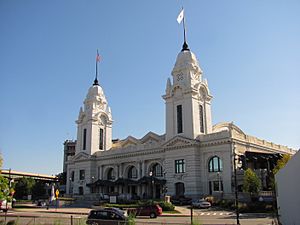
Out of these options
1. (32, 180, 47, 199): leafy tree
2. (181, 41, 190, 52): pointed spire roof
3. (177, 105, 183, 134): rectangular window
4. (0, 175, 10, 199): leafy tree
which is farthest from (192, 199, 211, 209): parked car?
(32, 180, 47, 199): leafy tree

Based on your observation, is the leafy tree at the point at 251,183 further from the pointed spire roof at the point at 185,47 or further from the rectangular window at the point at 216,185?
the pointed spire roof at the point at 185,47

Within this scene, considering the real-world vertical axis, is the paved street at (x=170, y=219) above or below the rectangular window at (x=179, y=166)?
below

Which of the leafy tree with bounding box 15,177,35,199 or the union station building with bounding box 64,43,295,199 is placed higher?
the union station building with bounding box 64,43,295,199

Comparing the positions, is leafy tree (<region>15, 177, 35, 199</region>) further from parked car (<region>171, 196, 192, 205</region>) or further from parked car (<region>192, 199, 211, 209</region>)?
parked car (<region>192, 199, 211, 209</region>)

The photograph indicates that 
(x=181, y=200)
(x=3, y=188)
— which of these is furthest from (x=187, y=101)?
(x=3, y=188)

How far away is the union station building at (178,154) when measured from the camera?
58656mm

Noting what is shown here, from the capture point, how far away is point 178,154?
62469 mm

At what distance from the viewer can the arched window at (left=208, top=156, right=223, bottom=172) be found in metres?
58.5

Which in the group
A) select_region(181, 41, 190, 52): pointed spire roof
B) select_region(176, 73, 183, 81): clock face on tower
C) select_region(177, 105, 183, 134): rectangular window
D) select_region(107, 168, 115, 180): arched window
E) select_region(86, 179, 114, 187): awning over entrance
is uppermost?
select_region(181, 41, 190, 52): pointed spire roof

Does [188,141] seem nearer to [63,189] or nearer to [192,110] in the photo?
[192,110]

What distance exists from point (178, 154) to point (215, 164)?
7029mm

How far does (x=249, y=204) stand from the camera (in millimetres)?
44469

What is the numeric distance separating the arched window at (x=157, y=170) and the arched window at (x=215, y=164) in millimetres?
12447

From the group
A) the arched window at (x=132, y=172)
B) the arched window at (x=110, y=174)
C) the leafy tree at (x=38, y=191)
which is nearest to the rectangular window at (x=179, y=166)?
the arched window at (x=132, y=172)
